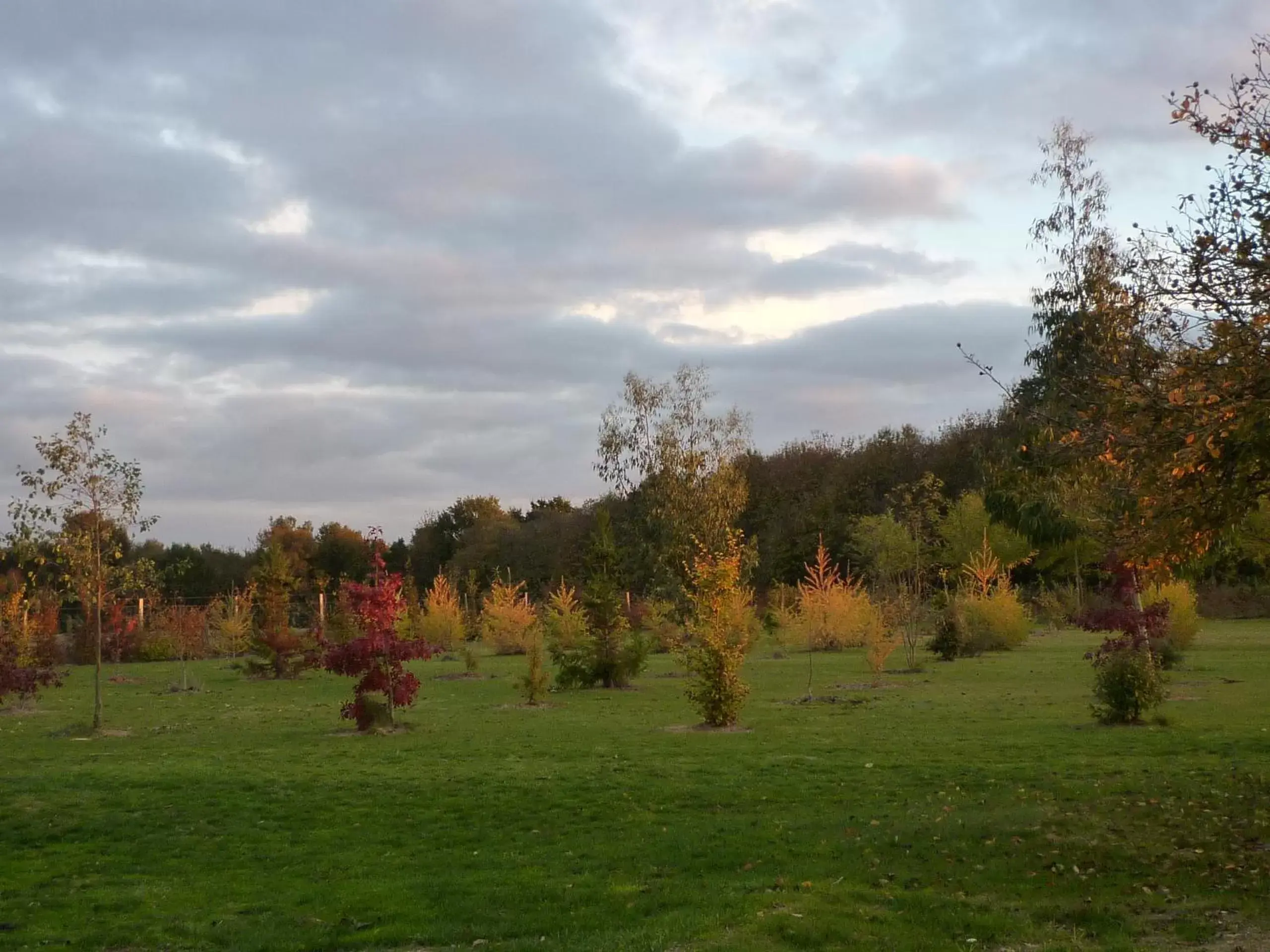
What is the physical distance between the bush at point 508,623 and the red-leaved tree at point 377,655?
16.9 metres

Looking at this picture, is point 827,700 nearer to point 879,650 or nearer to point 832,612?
point 879,650

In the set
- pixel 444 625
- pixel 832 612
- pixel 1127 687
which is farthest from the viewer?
pixel 444 625

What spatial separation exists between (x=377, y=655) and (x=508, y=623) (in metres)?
18.2

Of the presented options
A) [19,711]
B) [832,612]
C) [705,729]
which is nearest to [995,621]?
[832,612]

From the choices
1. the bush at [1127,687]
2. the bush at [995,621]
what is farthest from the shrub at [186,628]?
the bush at [1127,687]

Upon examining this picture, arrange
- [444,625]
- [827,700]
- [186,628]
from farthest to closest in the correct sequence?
[444,625] < [186,628] < [827,700]

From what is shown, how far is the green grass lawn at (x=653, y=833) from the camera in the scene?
6918 millimetres

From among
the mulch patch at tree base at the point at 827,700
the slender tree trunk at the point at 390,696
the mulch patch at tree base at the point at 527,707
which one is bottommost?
the mulch patch at tree base at the point at 827,700

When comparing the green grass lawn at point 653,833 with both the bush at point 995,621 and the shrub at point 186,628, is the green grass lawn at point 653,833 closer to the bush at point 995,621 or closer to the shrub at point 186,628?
the bush at point 995,621

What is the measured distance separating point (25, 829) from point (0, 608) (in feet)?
78.2

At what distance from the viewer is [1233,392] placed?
731 centimetres

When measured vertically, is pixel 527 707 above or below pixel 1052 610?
below

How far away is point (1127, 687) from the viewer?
568 inches

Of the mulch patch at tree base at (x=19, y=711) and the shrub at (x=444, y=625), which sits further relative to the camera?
the shrub at (x=444, y=625)
